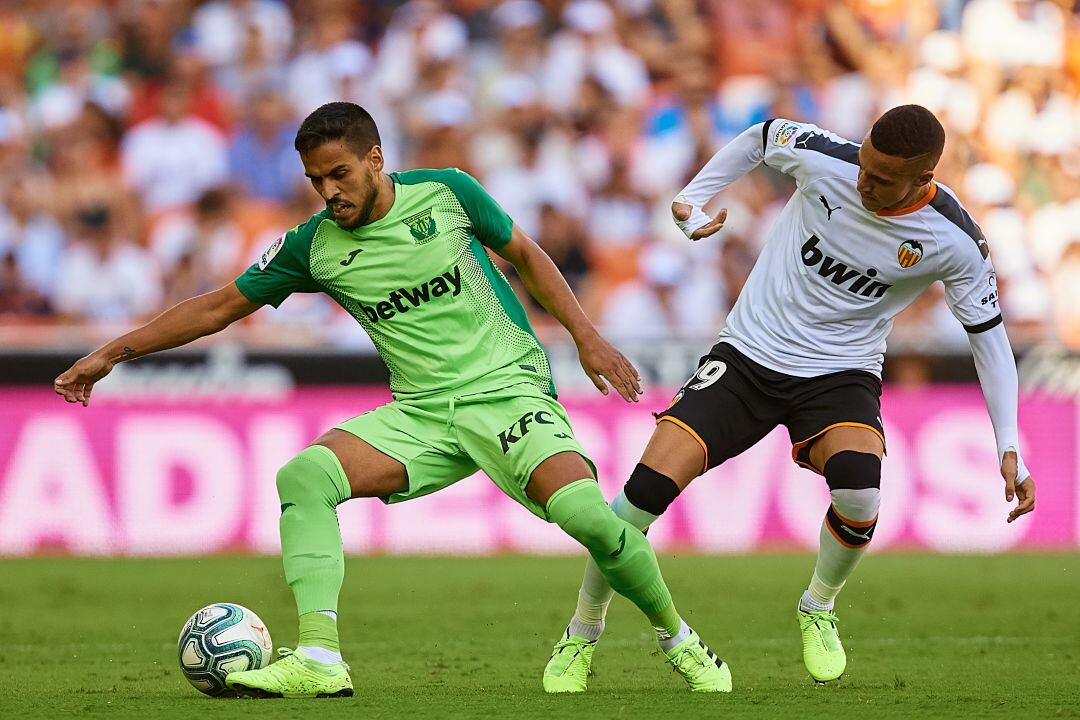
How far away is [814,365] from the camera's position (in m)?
6.73

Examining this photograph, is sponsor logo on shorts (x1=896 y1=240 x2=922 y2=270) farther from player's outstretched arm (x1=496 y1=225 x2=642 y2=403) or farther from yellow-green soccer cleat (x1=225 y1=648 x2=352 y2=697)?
yellow-green soccer cleat (x1=225 y1=648 x2=352 y2=697)

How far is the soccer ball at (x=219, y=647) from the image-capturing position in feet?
19.5

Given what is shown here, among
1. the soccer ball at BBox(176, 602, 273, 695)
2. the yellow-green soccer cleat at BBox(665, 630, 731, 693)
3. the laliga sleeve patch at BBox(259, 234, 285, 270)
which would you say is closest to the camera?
the soccer ball at BBox(176, 602, 273, 695)

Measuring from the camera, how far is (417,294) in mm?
6301

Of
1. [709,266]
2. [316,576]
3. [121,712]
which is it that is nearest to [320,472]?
[316,576]

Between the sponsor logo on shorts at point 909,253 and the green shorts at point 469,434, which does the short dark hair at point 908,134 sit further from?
the green shorts at point 469,434

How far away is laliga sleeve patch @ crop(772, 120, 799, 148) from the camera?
22.4 feet

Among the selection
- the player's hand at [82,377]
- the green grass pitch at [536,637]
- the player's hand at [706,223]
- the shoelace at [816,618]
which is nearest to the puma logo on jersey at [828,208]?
the player's hand at [706,223]

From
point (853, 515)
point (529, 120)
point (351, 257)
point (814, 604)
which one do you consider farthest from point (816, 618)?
point (529, 120)

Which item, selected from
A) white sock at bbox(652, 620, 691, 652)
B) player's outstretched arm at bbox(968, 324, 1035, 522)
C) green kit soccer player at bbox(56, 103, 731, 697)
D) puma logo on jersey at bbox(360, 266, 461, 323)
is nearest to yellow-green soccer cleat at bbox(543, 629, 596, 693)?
green kit soccer player at bbox(56, 103, 731, 697)

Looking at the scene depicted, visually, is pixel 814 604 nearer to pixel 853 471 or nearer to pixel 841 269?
pixel 853 471

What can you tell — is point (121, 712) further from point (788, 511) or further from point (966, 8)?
point (966, 8)

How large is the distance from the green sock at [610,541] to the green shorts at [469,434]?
18 centimetres

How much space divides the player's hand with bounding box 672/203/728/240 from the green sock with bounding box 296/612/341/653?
2.13 meters
